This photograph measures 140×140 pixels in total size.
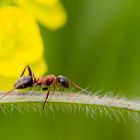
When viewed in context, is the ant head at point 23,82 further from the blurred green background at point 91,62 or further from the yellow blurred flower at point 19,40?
the blurred green background at point 91,62

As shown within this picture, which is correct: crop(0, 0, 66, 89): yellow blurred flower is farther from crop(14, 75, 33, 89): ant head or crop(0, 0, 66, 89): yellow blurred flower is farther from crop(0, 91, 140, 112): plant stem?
crop(0, 91, 140, 112): plant stem

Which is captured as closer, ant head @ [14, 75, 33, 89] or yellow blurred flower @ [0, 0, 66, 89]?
ant head @ [14, 75, 33, 89]

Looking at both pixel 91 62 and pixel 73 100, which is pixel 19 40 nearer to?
pixel 91 62

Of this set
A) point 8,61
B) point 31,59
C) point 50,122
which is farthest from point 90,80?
point 8,61

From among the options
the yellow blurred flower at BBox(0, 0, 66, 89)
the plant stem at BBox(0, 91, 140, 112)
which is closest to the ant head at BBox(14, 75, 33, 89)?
the yellow blurred flower at BBox(0, 0, 66, 89)

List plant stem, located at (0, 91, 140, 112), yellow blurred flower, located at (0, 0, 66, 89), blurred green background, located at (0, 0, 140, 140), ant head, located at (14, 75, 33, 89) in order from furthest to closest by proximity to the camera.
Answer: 1. blurred green background, located at (0, 0, 140, 140)
2. yellow blurred flower, located at (0, 0, 66, 89)
3. ant head, located at (14, 75, 33, 89)
4. plant stem, located at (0, 91, 140, 112)

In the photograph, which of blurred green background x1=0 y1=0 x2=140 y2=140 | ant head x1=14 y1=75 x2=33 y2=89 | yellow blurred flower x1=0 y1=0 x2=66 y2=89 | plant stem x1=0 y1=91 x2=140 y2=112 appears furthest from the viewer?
blurred green background x1=0 y1=0 x2=140 y2=140

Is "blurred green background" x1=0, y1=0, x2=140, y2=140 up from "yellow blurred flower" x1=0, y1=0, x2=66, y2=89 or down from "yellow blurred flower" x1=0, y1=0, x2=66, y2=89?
down
